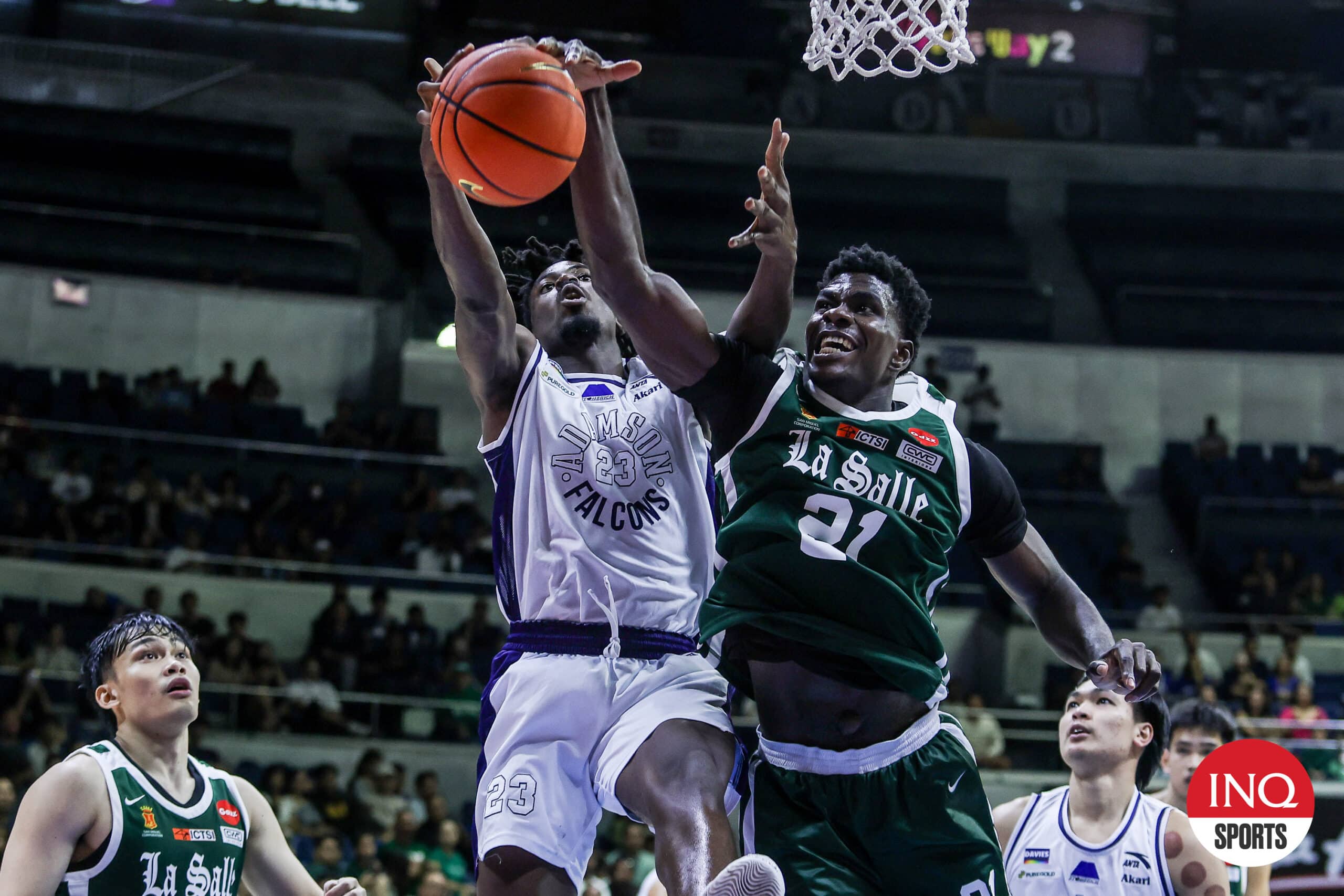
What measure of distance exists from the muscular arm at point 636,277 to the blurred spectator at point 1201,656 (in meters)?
11.0

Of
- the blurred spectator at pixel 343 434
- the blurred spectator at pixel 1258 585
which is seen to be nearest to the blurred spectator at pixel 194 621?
the blurred spectator at pixel 343 434

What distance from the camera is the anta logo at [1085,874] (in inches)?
219

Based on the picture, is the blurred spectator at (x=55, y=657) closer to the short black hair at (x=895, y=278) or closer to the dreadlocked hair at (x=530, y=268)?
the dreadlocked hair at (x=530, y=268)

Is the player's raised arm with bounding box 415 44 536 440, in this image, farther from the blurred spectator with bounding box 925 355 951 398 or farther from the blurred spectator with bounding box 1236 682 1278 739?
the blurred spectator with bounding box 925 355 951 398

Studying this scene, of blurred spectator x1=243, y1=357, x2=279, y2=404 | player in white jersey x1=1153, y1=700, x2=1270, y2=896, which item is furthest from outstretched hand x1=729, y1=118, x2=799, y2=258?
blurred spectator x1=243, y1=357, x2=279, y2=404

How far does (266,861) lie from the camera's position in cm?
500

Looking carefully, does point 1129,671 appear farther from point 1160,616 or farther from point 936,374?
point 936,374

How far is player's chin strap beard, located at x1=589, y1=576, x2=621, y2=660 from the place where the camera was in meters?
4.27

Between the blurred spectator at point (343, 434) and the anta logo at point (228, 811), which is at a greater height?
the blurred spectator at point (343, 434)

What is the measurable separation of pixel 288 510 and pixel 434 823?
465 centimetres

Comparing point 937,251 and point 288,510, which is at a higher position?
point 937,251

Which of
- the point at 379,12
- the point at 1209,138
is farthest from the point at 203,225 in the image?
the point at 1209,138

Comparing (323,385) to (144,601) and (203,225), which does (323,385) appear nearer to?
(203,225)

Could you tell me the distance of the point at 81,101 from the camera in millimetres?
19266
